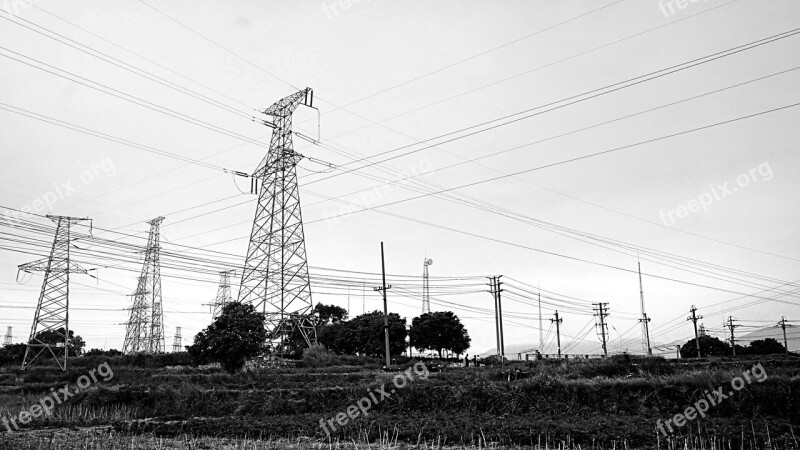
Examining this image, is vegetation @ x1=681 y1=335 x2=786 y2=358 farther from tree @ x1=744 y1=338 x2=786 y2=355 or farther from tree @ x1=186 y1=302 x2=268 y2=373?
tree @ x1=186 y1=302 x2=268 y2=373

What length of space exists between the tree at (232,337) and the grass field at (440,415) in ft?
23.6

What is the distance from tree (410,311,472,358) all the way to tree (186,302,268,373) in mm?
47029

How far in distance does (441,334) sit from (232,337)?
49.7 m

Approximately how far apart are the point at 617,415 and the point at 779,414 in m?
5.80

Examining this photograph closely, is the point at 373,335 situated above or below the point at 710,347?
above

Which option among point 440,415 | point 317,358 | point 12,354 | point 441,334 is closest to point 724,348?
point 441,334

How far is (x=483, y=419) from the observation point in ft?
80.5

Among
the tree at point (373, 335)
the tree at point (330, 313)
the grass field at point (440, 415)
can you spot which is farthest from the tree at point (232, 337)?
the tree at point (330, 313)

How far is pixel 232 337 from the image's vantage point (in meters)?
43.0

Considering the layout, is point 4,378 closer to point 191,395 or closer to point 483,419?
point 191,395

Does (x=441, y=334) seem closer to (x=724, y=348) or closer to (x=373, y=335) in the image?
(x=373, y=335)

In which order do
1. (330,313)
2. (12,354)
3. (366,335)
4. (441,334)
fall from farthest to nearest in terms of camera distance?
(330,313) < (366,335) < (441,334) < (12,354)

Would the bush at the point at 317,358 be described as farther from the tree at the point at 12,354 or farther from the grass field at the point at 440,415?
the tree at the point at 12,354

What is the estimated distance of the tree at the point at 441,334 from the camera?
290 feet
